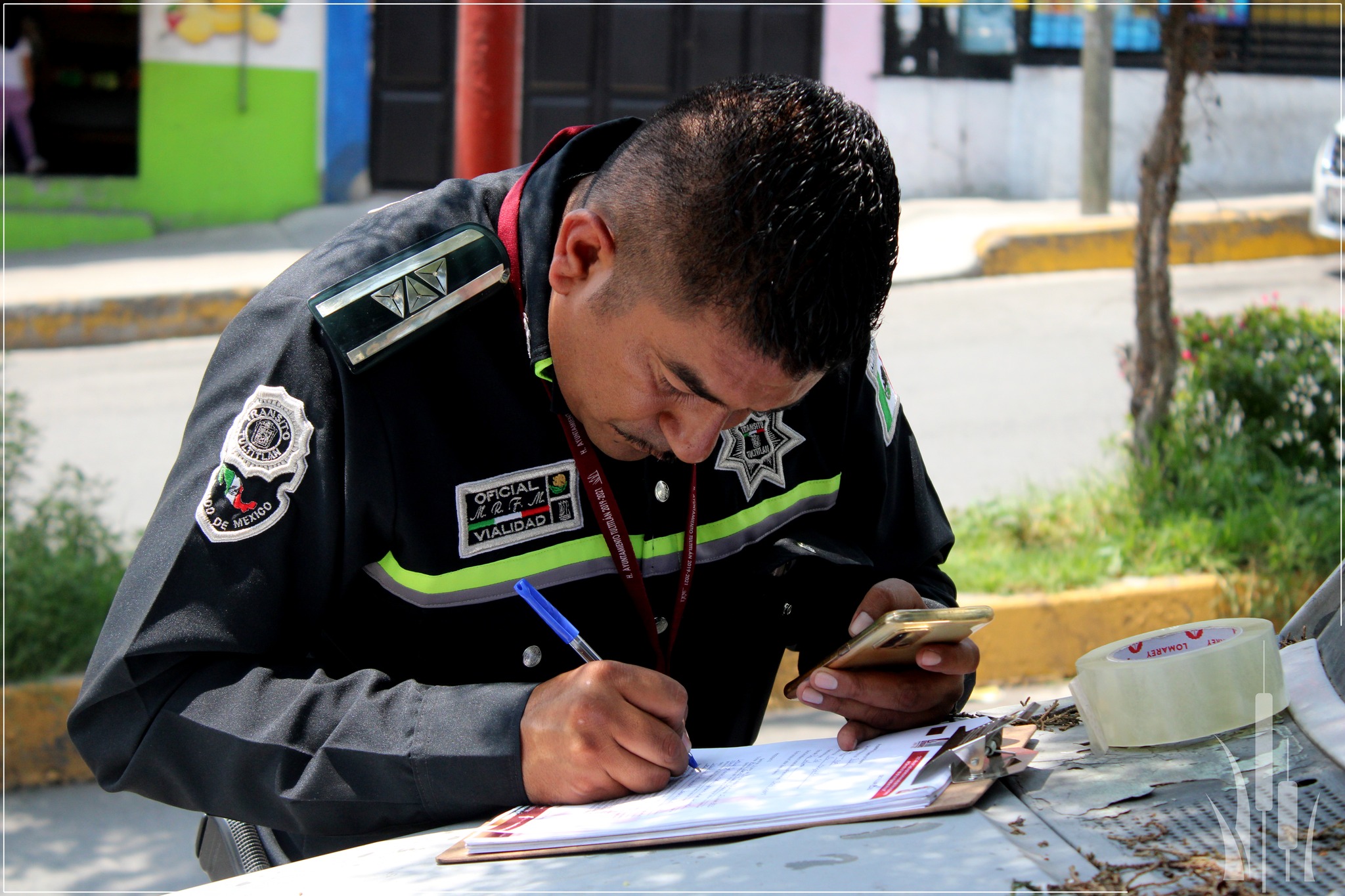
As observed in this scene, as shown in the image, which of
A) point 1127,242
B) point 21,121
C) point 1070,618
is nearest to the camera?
point 1070,618

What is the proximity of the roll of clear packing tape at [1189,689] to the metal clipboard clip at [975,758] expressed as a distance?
0.43ft

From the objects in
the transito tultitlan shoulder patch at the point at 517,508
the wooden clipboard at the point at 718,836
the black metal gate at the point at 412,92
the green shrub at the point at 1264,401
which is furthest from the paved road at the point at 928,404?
the black metal gate at the point at 412,92

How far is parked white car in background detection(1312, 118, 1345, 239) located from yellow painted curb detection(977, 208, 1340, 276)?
18.3 inches

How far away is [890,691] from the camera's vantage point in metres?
1.74

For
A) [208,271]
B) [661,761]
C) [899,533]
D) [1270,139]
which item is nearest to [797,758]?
[661,761]

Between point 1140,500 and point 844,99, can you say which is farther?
point 1140,500

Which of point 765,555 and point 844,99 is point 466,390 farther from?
point 844,99

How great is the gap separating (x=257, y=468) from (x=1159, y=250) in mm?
3895

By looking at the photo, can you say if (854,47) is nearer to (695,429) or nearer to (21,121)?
(21,121)

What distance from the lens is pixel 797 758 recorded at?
63.7 inches

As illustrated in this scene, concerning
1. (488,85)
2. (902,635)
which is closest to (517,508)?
(902,635)

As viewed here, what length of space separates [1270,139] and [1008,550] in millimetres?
9274

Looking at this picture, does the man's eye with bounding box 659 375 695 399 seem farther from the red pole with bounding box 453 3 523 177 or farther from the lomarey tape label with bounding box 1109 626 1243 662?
the red pole with bounding box 453 3 523 177

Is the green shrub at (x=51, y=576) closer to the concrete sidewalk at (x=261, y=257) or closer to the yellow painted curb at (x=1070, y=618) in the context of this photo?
the yellow painted curb at (x=1070, y=618)
